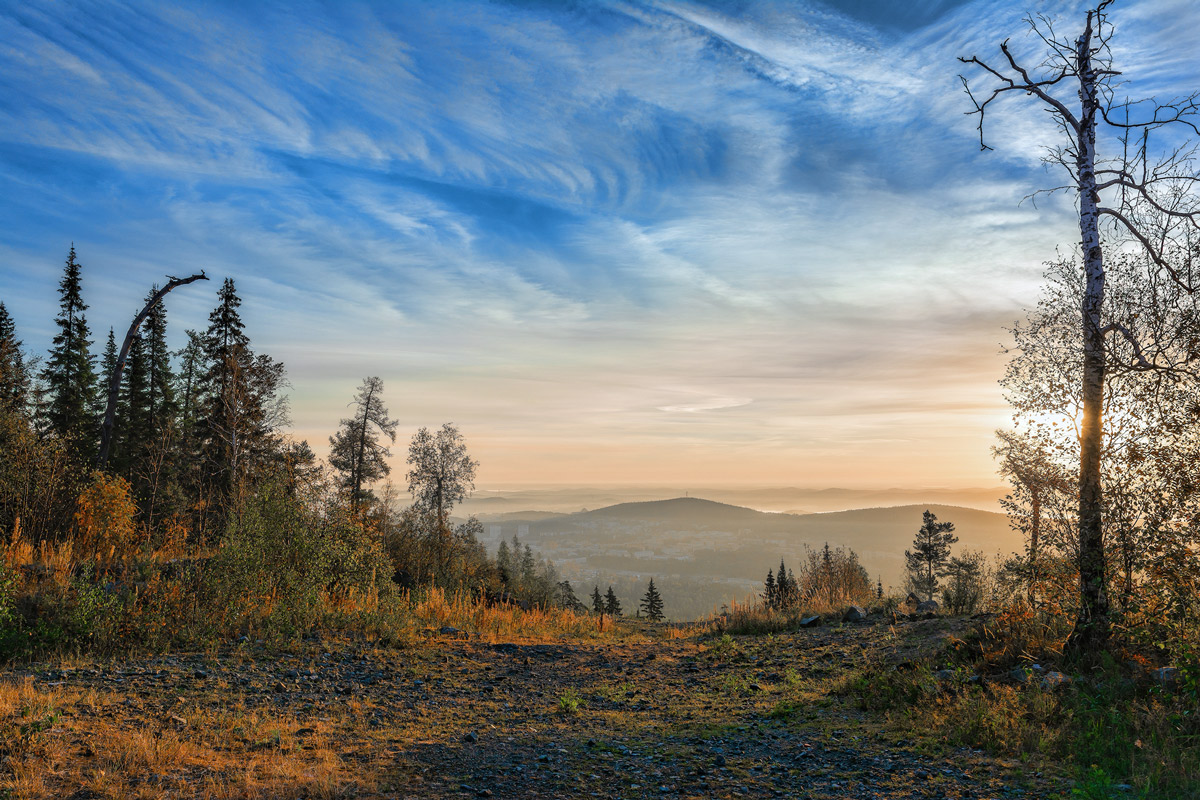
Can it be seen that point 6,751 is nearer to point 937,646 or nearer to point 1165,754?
point 1165,754

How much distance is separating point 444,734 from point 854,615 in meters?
12.3

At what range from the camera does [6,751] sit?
5152 mm

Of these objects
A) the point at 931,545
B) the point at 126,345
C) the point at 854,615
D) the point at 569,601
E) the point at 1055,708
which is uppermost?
the point at 126,345

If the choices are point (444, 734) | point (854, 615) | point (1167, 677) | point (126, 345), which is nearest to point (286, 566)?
point (444, 734)

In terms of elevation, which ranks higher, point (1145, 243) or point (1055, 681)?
Result: point (1145, 243)

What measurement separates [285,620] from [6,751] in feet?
20.3

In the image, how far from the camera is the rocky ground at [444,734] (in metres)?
5.39

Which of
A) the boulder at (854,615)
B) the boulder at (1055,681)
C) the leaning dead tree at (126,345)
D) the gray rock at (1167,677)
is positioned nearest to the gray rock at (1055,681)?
the boulder at (1055,681)

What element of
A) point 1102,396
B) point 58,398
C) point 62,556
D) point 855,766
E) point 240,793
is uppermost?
point 58,398

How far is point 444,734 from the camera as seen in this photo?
7266 millimetres

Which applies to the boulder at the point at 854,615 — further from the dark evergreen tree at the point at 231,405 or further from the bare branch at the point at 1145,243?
the dark evergreen tree at the point at 231,405

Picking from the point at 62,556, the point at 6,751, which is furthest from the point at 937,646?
the point at 62,556

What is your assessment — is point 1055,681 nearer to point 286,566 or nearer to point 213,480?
point 286,566

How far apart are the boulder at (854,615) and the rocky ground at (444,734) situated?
14.7 feet
